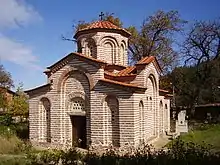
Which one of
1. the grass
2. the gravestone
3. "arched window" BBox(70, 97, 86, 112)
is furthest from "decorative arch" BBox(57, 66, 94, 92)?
the gravestone

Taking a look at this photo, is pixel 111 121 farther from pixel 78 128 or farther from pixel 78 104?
pixel 78 128

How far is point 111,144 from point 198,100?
90.6 feet

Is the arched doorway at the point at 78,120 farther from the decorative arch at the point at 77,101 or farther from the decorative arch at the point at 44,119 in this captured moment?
the decorative arch at the point at 44,119

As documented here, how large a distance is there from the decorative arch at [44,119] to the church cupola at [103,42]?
17.9 ft

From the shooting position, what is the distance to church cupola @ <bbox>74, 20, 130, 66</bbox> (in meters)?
25.3

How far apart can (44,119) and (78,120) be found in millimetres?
2518

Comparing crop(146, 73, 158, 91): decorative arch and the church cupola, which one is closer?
crop(146, 73, 158, 91): decorative arch

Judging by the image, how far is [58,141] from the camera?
71.7 feet

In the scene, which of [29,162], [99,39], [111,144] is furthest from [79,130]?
[29,162]

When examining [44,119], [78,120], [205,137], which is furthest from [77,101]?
[205,137]

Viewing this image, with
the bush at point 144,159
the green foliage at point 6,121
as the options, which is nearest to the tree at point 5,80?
the green foliage at point 6,121

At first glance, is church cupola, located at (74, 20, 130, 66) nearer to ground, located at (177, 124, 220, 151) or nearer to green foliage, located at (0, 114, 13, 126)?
ground, located at (177, 124, 220, 151)

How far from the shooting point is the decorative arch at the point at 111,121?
66.5 ft

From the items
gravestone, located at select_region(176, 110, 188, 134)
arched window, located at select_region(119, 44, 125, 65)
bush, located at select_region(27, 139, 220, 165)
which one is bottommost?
bush, located at select_region(27, 139, 220, 165)
